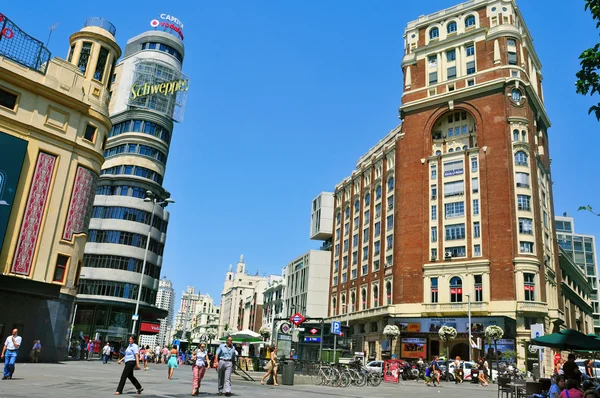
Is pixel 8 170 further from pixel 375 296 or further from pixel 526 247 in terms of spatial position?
pixel 526 247

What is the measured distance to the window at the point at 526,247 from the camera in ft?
179

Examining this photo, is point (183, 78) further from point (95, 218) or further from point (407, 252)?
point (407, 252)

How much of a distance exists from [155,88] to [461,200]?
43429 mm

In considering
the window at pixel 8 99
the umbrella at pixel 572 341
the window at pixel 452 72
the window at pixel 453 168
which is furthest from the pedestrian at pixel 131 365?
the window at pixel 452 72

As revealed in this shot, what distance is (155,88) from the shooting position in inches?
2734

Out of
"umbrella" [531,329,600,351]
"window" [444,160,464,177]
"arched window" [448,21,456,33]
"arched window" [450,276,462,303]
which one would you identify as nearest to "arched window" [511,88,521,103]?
"window" [444,160,464,177]

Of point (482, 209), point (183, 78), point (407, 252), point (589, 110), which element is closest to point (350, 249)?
point (407, 252)

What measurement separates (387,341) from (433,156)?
78.3ft

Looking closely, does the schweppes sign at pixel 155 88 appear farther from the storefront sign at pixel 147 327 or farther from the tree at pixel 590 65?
the tree at pixel 590 65

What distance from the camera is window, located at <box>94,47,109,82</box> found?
35562mm

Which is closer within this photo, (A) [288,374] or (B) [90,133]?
(A) [288,374]

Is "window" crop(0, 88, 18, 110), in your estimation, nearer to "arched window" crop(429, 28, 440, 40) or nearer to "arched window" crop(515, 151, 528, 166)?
"arched window" crop(515, 151, 528, 166)

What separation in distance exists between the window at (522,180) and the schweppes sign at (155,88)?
4673cm

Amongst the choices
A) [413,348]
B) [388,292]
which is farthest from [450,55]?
[413,348]
